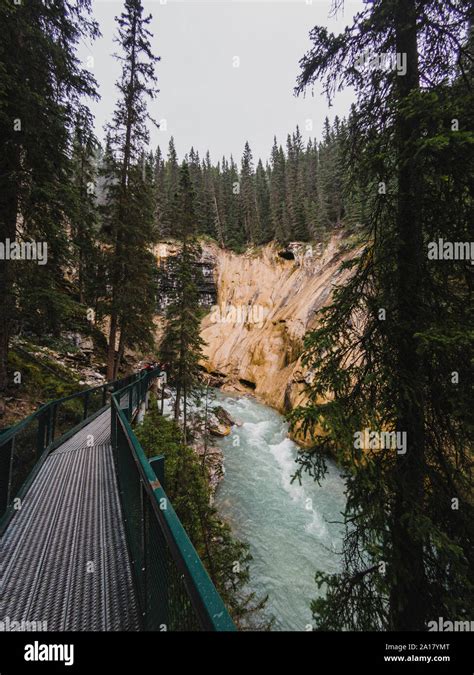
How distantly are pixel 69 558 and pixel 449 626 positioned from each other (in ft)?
15.6

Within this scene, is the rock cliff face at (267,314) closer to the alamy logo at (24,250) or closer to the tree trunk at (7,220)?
the alamy logo at (24,250)

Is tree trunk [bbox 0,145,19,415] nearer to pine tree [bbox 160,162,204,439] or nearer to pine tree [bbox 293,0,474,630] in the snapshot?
pine tree [bbox 293,0,474,630]

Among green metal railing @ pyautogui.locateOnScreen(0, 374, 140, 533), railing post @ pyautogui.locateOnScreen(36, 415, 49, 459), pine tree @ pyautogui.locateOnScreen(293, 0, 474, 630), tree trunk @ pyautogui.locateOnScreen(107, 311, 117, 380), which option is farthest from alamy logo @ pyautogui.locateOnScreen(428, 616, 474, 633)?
tree trunk @ pyautogui.locateOnScreen(107, 311, 117, 380)

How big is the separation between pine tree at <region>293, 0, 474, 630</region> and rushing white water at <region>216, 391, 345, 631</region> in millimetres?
3108

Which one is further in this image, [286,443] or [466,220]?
[286,443]

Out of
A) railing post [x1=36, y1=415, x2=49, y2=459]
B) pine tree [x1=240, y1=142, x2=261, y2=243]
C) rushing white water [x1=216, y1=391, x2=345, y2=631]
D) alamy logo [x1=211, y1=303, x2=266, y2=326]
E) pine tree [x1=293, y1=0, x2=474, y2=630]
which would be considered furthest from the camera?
pine tree [x1=240, y1=142, x2=261, y2=243]

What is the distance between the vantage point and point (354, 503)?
415 cm

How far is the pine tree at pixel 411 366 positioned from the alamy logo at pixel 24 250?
26.2 ft
